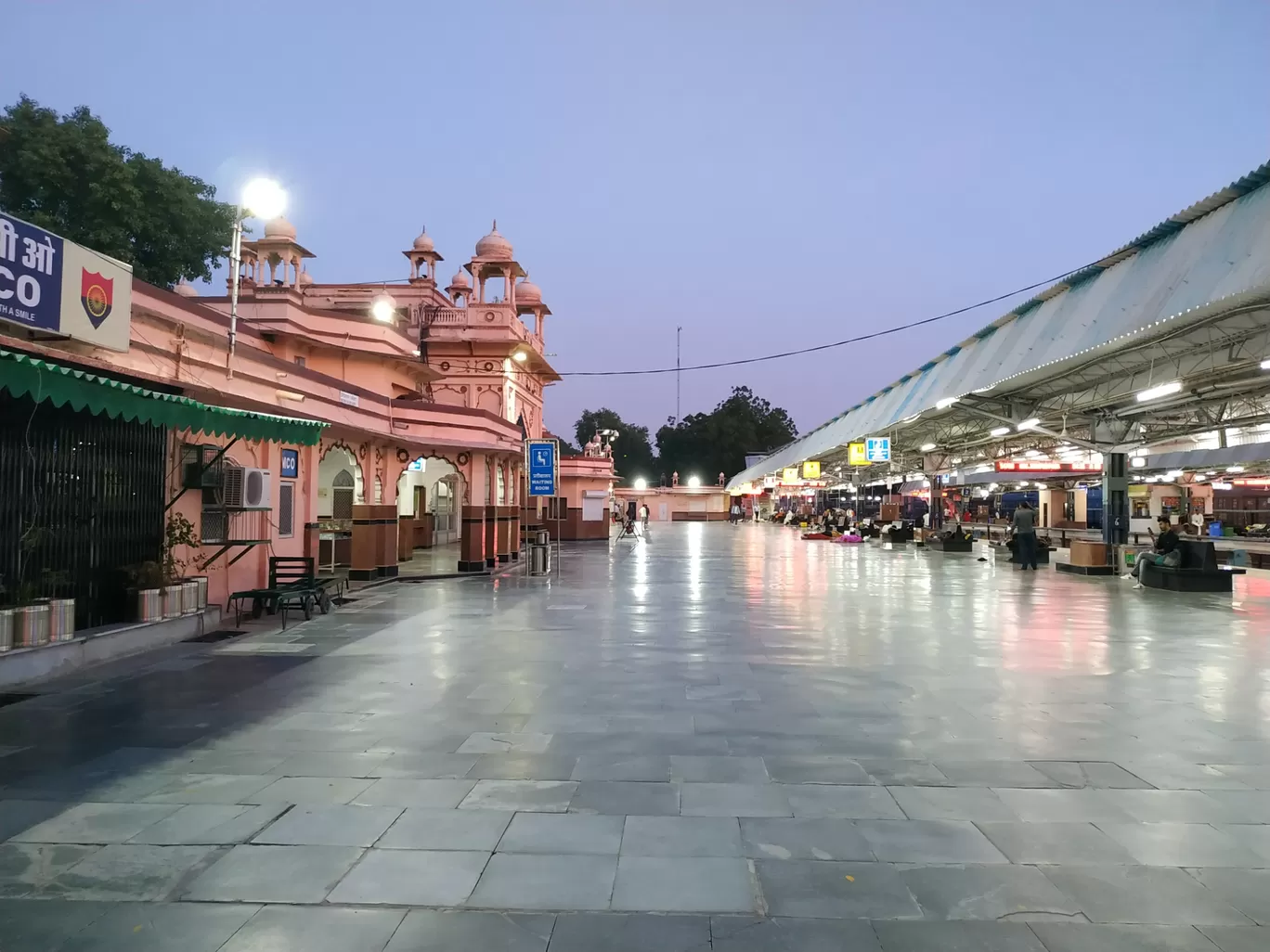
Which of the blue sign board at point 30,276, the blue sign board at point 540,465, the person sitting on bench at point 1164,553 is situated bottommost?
the person sitting on bench at point 1164,553

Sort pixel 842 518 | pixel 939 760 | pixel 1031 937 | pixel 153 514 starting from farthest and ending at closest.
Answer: pixel 842 518 → pixel 153 514 → pixel 939 760 → pixel 1031 937

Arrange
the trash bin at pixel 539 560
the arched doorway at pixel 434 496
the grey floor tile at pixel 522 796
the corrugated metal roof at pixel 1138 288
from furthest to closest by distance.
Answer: the arched doorway at pixel 434 496 → the trash bin at pixel 539 560 → the corrugated metal roof at pixel 1138 288 → the grey floor tile at pixel 522 796

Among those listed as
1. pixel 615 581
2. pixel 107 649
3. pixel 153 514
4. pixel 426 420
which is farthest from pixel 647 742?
pixel 426 420

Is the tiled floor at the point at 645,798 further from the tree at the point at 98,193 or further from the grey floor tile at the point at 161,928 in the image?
the tree at the point at 98,193

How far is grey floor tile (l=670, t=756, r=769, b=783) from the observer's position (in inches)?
200

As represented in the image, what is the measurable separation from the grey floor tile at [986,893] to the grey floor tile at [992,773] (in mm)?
1254

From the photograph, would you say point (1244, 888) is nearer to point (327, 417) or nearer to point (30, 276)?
point (30, 276)

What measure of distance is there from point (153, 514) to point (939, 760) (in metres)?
9.99

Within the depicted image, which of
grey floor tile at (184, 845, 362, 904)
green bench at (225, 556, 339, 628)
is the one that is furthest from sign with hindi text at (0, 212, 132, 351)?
grey floor tile at (184, 845, 362, 904)

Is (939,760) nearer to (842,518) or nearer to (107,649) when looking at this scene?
(107,649)

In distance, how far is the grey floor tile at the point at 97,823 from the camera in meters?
4.19

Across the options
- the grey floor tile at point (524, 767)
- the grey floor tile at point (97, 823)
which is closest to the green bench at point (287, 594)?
the grey floor tile at point (97, 823)

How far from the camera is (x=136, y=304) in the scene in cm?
976

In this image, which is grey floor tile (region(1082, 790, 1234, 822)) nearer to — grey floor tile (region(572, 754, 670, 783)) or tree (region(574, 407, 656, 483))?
grey floor tile (region(572, 754, 670, 783))
